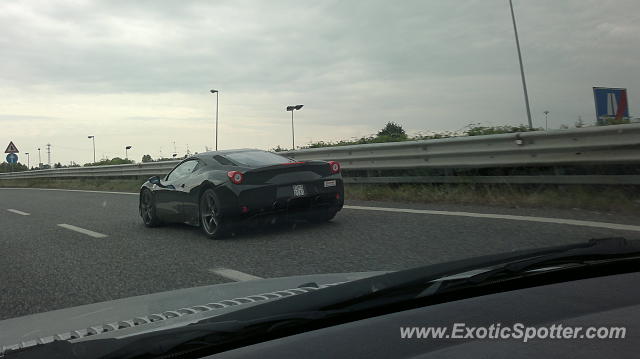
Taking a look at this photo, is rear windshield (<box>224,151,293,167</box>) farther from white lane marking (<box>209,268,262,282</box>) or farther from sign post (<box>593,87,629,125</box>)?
sign post (<box>593,87,629,125</box>)

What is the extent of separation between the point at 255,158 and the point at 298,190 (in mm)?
808

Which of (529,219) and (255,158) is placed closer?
(529,219)

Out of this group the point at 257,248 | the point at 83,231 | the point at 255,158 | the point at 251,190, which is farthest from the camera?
the point at 83,231

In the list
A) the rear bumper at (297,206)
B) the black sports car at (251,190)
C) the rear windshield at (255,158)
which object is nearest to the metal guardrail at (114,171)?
the black sports car at (251,190)

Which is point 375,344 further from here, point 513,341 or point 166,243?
point 166,243

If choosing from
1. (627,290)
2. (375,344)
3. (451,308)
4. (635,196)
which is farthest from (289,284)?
(635,196)

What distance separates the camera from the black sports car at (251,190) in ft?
21.4

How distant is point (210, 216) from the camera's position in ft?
22.6

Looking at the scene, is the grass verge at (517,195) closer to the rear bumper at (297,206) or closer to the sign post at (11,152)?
the rear bumper at (297,206)

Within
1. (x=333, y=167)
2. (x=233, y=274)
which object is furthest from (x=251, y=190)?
(x=233, y=274)

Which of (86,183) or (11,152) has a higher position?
(11,152)

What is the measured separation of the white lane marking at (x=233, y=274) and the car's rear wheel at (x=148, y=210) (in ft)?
11.8

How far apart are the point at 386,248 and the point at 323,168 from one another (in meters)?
1.80

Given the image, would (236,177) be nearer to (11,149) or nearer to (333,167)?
(333,167)
